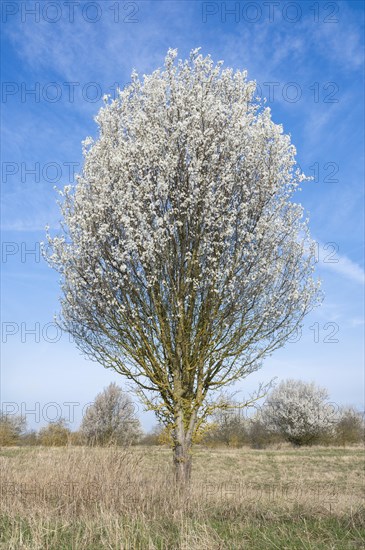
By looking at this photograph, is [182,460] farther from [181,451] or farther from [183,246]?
[183,246]

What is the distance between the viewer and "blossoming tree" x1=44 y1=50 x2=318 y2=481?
11617 millimetres

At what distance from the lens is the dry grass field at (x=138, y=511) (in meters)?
6.62

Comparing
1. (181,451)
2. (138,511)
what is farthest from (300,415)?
(138,511)

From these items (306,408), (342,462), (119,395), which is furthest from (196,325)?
(306,408)

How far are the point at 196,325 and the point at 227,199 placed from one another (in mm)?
3207

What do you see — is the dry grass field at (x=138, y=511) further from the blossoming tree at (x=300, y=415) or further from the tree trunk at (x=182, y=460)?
the blossoming tree at (x=300, y=415)

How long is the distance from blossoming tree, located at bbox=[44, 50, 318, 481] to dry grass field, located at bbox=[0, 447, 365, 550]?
6.31 feet

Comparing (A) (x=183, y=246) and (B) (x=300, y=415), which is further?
(B) (x=300, y=415)

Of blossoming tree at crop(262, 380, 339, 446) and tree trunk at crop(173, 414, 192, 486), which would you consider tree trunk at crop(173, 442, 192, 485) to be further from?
blossoming tree at crop(262, 380, 339, 446)

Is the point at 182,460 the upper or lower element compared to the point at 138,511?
upper

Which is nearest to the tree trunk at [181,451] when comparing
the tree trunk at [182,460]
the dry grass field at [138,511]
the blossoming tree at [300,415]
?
the tree trunk at [182,460]

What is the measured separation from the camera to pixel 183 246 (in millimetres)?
11875

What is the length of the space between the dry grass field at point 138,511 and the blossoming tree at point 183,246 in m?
1.92

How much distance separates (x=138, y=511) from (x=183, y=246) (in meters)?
5.98
